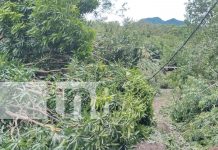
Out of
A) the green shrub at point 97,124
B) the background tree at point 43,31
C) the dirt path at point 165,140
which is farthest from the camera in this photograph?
the dirt path at point 165,140

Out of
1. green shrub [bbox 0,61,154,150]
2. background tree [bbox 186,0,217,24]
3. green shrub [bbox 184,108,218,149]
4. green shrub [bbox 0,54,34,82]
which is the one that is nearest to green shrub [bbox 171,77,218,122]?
green shrub [bbox 184,108,218,149]

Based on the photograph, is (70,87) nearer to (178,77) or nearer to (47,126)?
(47,126)

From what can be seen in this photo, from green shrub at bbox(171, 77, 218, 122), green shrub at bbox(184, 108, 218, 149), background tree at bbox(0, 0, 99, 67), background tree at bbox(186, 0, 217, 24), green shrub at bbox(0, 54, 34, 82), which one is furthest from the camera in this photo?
background tree at bbox(186, 0, 217, 24)

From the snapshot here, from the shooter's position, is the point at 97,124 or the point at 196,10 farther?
the point at 196,10

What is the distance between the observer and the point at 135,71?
535 centimetres

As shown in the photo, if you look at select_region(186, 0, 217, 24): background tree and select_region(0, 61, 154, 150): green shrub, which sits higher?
select_region(186, 0, 217, 24): background tree

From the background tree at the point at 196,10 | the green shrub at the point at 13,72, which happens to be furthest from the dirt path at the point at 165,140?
the background tree at the point at 196,10

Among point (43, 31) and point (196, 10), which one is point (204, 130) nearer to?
point (43, 31)

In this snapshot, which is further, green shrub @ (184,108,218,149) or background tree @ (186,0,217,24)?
background tree @ (186,0,217,24)

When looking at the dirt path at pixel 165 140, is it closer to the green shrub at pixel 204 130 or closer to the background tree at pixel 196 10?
the green shrub at pixel 204 130

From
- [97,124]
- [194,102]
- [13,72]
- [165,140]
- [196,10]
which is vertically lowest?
[165,140]

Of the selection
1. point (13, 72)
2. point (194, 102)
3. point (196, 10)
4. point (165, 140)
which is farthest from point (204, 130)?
point (196, 10)

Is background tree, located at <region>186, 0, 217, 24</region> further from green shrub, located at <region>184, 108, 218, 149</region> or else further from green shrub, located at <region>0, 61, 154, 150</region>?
green shrub, located at <region>0, 61, 154, 150</region>

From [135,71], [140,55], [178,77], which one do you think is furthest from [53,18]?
[178,77]
